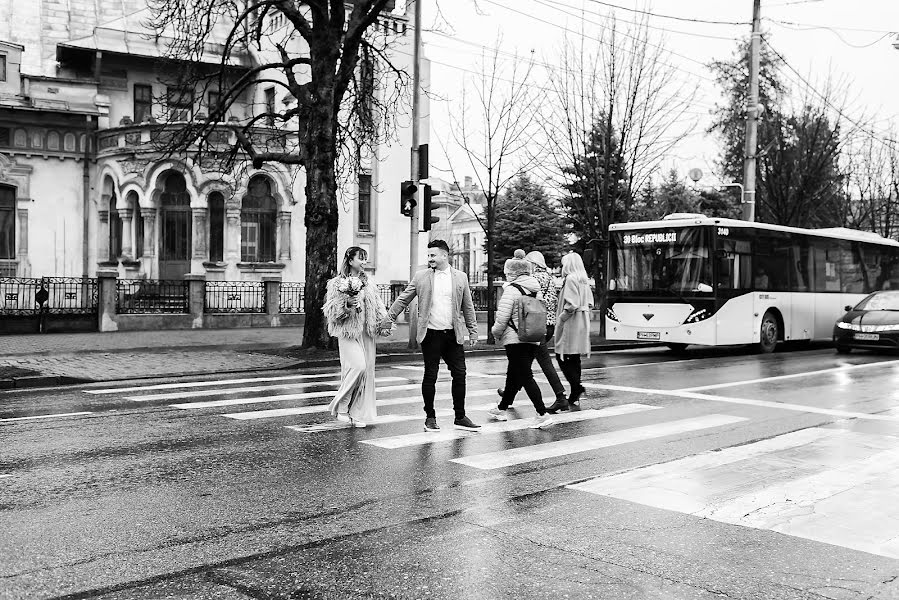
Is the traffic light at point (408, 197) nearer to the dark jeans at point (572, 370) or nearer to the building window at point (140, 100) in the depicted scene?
the dark jeans at point (572, 370)

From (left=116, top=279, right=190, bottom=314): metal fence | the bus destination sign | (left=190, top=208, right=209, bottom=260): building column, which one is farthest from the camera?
(left=190, top=208, right=209, bottom=260): building column

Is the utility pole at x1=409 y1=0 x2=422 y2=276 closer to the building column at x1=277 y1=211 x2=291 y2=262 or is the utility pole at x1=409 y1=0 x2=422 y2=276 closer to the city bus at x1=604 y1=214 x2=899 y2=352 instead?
the city bus at x1=604 y1=214 x2=899 y2=352

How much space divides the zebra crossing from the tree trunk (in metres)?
4.94

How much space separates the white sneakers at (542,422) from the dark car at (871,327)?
1365 centimetres

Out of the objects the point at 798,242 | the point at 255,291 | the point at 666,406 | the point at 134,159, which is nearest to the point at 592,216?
the point at 798,242

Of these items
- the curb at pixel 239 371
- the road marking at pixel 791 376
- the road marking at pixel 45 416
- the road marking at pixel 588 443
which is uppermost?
the curb at pixel 239 371

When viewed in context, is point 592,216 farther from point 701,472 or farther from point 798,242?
point 701,472

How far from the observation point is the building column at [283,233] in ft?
107

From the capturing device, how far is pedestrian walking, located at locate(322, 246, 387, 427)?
30.3ft

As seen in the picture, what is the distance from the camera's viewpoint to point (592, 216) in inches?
954

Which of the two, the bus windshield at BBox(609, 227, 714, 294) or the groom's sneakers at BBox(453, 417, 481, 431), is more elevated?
the bus windshield at BBox(609, 227, 714, 294)

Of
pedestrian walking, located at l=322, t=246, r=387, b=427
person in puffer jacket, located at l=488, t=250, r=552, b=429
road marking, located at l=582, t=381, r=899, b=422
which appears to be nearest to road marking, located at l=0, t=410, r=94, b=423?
pedestrian walking, located at l=322, t=246, r=387, b=427

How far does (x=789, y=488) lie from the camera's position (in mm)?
6730

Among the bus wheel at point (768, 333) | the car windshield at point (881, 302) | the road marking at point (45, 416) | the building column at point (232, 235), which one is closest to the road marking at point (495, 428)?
the road marking at point (45, 416)
